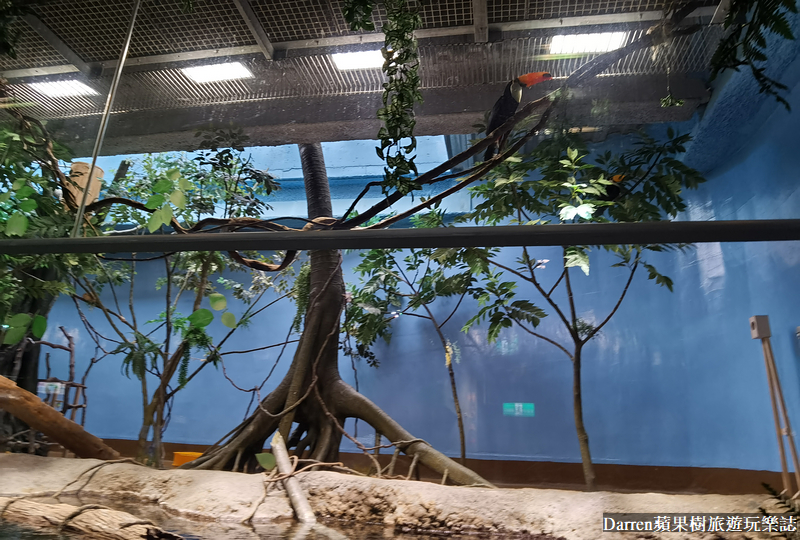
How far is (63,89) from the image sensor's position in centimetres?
173

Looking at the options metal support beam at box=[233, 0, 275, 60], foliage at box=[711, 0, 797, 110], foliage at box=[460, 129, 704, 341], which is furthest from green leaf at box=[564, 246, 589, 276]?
metal support beam at box=[233, 0, 275, 60]

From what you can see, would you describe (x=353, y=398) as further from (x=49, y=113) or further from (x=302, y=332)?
(x=49, y=113)

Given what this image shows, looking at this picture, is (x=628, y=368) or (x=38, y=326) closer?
(x=628, y=368)

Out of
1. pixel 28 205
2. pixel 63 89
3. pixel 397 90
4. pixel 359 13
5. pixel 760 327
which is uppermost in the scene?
pixel 359 13

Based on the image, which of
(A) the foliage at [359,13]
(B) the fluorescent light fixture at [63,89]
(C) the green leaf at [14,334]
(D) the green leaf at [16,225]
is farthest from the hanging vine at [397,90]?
(C) the green leaf at [14,334]

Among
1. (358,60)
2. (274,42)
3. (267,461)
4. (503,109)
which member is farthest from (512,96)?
(267,461)

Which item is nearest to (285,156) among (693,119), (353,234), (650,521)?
(353,234)

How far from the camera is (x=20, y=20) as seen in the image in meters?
1.74

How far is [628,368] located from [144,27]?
2.23 m

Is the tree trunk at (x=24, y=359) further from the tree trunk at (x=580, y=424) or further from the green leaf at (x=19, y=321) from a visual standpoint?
the tree trunk at (x=580, y=424)

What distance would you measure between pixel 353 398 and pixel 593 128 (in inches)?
62.4

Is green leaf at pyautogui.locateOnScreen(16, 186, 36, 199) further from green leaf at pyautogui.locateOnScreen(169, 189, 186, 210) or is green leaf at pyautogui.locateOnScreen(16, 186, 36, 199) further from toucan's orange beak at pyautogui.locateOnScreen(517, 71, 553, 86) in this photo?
toucan's orange beak at pyautogui.locateOnScreen(517, 71, 553, 86)

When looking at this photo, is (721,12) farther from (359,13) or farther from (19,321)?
(19,321)

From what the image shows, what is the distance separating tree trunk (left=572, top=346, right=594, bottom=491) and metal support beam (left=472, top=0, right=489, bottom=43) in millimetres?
1256
